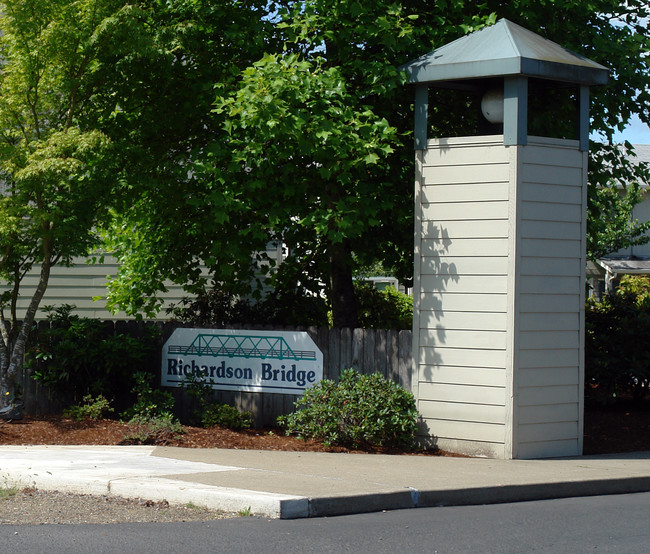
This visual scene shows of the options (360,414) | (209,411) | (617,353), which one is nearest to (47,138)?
(209,411)

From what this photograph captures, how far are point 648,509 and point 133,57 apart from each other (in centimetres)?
803

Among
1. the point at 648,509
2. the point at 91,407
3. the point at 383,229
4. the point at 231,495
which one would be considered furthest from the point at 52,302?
the point at 648,509

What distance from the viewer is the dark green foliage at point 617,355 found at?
13711 mm

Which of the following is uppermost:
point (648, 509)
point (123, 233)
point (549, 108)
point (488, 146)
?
point (549, 108)

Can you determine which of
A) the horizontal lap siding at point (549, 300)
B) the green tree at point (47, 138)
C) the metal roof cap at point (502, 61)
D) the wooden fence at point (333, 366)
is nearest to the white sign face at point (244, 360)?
the wooden fence at point (333, 366)

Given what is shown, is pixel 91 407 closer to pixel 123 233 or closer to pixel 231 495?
pixel 123 233

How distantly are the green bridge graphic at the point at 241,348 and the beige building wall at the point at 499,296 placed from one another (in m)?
1.80

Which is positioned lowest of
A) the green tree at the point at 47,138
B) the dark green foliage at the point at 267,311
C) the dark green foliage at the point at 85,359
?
the dark green foliage at the point at 85,359

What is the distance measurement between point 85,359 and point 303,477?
4891mm

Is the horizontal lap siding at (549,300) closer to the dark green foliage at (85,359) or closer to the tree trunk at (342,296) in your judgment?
the tree trunk at (342,296)

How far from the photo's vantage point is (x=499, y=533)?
6.88 meters

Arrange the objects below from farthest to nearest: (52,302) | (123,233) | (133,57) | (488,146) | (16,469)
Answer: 1. (52,302)
2. (123,233)
3. (133,57)
4. (488,146)
5. (16,469)

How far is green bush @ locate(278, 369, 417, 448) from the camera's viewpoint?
10789 millimetres

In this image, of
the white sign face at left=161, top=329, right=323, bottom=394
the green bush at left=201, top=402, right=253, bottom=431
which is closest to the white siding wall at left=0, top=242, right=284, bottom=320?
the white sign face at left=161, top=329, right=323, bottom=394
